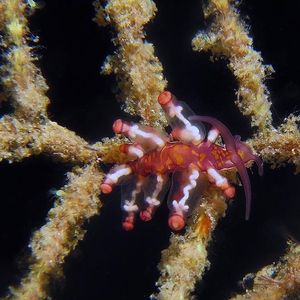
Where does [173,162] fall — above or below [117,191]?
below

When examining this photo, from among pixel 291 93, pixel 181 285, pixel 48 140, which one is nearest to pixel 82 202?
pixel 48 140

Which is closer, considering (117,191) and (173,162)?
(173,162)

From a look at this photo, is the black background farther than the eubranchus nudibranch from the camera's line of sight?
Yes

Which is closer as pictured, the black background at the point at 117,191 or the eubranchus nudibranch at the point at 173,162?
the eubranchus nudibranch at the point at 173,162
